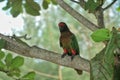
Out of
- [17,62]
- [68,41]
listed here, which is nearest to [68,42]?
[68,41]

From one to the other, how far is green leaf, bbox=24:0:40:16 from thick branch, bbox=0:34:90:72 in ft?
1.32

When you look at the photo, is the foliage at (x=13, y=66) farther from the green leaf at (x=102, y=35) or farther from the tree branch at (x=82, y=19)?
the green leaf at (x=102, y=35)

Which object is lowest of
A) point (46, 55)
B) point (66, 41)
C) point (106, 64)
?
point (66, 41)

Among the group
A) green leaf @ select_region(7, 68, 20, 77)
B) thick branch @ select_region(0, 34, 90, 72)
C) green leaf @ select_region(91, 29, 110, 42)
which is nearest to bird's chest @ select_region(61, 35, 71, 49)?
green leaf @ select_region(7, 68, 20, 77)

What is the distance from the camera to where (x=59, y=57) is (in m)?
0.82

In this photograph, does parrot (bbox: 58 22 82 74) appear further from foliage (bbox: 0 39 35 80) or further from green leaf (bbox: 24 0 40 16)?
foliage (bbox: 0 39 35 80)

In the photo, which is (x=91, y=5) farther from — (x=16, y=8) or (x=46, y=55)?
(x=16, y=8)

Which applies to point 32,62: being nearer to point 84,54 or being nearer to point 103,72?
point 84,54

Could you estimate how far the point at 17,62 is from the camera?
1032 millimetres

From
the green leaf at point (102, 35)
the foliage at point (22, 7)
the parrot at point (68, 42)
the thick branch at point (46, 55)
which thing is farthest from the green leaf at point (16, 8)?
the green leaf at point (102, 35)

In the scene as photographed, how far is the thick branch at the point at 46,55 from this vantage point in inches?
31.3

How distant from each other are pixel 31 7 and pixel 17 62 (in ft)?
1.05

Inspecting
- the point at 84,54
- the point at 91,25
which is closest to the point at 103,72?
the point at 91,25

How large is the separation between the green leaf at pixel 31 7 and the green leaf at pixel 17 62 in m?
0.30
